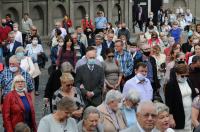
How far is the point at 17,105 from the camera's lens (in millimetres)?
10969

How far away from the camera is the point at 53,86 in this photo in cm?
1313

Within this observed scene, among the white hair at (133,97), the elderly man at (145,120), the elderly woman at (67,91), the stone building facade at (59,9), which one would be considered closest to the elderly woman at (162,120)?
the elderly man at (145,120)

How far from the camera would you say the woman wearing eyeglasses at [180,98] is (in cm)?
1142

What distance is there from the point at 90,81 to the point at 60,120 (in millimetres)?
4326

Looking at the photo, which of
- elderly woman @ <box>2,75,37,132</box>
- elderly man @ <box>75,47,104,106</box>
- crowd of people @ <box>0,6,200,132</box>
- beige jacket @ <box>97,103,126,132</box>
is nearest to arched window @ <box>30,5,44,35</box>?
crowd of people @ <box>0,6,200,132</box>

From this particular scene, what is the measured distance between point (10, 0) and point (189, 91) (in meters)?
19.7

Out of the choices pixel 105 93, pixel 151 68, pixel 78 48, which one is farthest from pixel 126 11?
pixel 105 93

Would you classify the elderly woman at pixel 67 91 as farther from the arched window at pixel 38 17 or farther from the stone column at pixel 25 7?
the arched window at pixel 38 17

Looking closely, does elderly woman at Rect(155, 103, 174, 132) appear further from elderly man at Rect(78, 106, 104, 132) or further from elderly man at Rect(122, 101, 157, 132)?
elderly man at Rect(78, 106, 104, 132)

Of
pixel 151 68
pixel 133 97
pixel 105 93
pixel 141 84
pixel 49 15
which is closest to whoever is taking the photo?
pixel 133 97

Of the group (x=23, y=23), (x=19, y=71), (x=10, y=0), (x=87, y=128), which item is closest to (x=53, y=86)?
(x=19, y=71)

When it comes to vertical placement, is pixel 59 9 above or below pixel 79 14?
above

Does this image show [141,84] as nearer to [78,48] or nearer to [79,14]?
[78,48]

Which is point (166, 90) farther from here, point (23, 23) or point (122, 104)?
point (23, 23)
